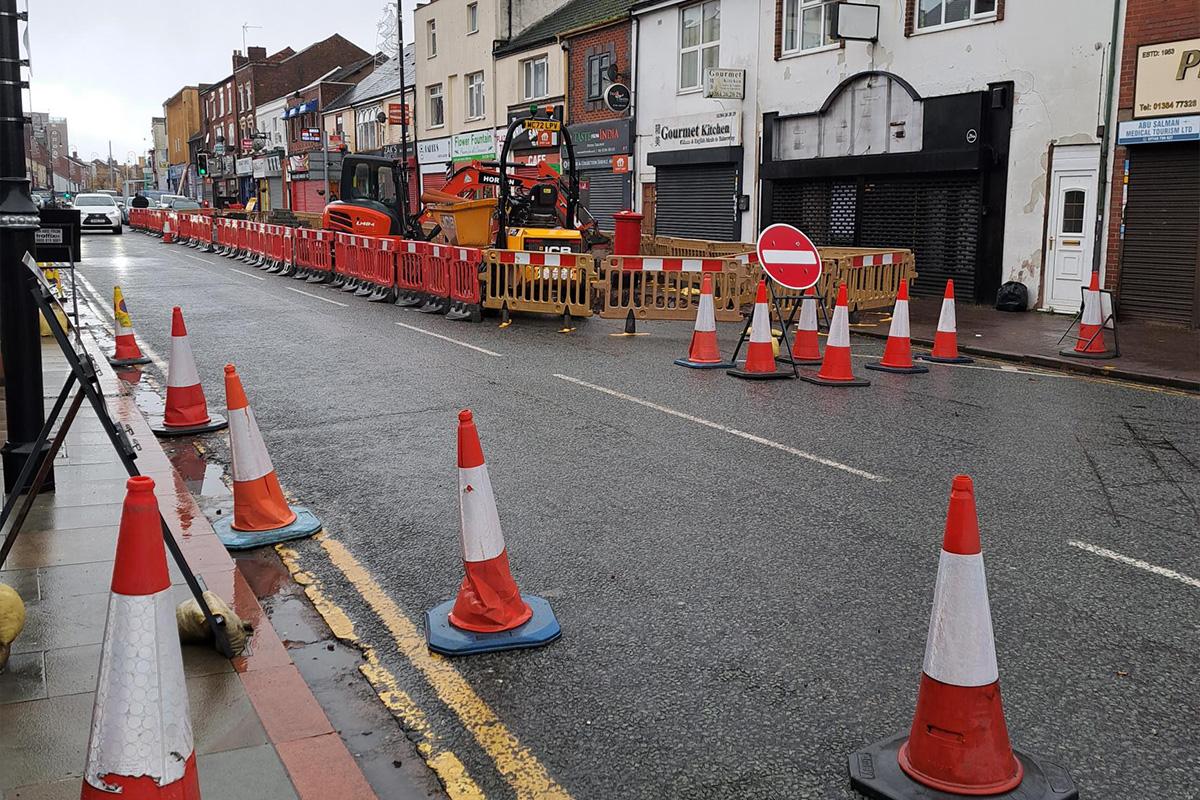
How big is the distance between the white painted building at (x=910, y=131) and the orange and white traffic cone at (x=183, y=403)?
14.1 m

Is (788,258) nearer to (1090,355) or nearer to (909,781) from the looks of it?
(1090,355)

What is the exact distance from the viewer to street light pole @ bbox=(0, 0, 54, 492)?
5.64 m

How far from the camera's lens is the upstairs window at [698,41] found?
1014 inches

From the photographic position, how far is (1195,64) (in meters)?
14.9

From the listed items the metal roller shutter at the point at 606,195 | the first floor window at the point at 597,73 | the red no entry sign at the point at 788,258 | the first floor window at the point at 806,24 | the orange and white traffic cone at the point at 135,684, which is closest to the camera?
the orange and white traffic cone at the point at 135,684

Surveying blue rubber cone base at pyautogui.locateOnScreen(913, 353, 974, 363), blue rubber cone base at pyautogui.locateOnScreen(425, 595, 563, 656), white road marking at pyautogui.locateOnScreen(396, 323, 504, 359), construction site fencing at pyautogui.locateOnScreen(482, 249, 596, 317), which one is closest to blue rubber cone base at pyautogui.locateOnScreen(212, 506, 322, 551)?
blue rubber cone base at pyautogui.locateOnScreen(425, 595, 563, 656)

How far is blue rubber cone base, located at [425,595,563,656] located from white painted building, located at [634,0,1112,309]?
1519 centimetres

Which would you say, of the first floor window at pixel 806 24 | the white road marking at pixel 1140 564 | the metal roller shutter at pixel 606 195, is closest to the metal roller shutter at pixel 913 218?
the first floor window at pixel 806 24

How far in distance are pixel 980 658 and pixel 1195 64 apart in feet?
48.6

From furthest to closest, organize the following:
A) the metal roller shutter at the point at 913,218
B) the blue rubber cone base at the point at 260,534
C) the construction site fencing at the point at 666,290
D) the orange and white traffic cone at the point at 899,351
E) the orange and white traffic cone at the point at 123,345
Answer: the metal roller shutter at the point at 913,218 → the construction site fencing at the point at 666,290 → the orange and white traffic cone at the point at 123,345 → the orange and white traffic cone at the point at 899,351 → the blue rubber cone base at the point at 260,534

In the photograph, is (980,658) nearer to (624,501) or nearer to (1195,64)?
(624,501)

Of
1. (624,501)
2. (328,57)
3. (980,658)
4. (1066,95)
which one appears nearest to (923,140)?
(1066,95)

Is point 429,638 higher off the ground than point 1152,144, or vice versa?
point 1152,144

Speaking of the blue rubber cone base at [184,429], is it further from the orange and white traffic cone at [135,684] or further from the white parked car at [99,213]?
the white parked car at [99,213]
